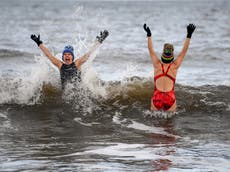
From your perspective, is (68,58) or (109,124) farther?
(68,58)

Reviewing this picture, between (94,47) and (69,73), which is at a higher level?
(94,47)

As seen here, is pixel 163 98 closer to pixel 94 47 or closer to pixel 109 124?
pixel 109 124

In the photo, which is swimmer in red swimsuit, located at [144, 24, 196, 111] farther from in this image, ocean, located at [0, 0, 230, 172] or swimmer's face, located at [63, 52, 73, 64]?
swimmer's face, located at [63, 52, 73, 64]

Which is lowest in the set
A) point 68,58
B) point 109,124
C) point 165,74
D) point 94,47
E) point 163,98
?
point 109,124

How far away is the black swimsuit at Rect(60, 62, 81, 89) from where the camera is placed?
13438 mm

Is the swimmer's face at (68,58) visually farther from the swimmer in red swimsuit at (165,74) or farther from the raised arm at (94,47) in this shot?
the swimmer in red swimsuit at (165,74)

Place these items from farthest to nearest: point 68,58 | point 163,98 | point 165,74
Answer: point 68,58
point 163,98
point 165,74

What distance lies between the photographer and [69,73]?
13.5 meters

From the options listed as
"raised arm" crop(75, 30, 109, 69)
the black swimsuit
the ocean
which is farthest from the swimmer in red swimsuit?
the black swimsuit

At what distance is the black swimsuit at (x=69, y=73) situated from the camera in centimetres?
1344

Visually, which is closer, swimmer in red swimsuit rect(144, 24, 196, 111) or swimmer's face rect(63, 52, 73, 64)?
swimmer in red swimsuit rect(144, 24, 196, 111)

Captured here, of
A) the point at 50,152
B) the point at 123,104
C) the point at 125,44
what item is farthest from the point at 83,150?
the point at 125,44

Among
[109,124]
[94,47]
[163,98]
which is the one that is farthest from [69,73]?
[163,98]

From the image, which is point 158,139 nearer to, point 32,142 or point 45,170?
point 32,142
